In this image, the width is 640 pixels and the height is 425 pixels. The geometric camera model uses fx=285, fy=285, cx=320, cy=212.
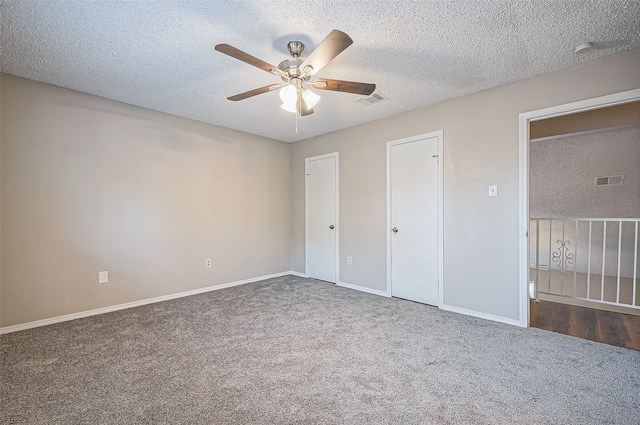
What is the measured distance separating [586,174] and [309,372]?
6.14m

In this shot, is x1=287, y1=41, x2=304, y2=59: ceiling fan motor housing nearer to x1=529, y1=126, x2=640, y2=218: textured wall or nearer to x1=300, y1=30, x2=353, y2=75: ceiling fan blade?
x1=300, y1=30, x2=353, y2=75: ceiling fan blade

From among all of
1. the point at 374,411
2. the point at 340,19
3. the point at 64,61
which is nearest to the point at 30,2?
the point at 64,61

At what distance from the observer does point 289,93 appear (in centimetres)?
220

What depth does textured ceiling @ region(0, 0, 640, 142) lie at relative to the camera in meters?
1.83

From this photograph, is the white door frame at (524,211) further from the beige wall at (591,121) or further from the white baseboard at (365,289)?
the white baseboard at (365,289)

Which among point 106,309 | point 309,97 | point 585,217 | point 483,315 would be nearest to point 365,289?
point 483,315

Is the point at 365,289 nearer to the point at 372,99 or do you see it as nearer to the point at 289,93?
the point at 372,99

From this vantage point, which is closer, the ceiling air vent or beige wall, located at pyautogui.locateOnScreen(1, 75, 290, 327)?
beige wall, located at pyautogui.locateOnScreen(1, 75, 290, 327)

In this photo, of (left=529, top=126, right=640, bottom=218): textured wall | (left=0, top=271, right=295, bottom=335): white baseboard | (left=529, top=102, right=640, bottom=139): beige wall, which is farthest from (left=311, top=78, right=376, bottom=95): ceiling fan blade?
(left=529, top=126, right=640, bottom=218): textured wall

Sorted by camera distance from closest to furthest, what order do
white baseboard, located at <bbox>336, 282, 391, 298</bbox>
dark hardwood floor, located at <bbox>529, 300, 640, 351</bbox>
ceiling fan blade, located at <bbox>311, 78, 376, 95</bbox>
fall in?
1. ceiling fan blade, located at <bbox>311, 78, 376, 95</bbox>
2. dark hardwood floor, located at <bbox>529, 300, 640, 351</bbox>
3. white baseboard, located at <bbox>336, 282, 391, 298</bbox>

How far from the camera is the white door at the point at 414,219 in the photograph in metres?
3.47

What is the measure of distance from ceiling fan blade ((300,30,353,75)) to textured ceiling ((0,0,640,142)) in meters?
0.28

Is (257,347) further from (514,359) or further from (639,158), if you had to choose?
(639,158)

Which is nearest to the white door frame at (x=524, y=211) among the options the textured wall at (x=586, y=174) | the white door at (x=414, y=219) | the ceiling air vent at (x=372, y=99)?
the white door at (x=414, y=219)
